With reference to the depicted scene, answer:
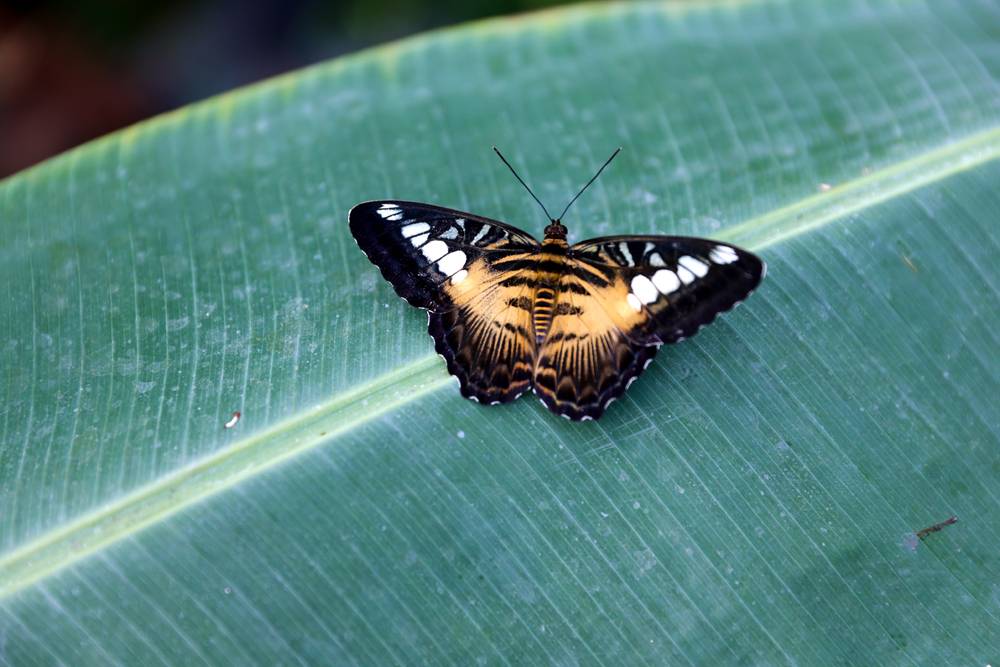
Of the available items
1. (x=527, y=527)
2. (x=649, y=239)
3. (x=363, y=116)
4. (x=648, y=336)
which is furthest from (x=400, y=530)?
(x=363, y=116)

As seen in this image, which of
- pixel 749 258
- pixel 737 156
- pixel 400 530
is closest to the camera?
pixel 749 258

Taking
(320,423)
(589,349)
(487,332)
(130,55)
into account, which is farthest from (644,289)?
(130,55)

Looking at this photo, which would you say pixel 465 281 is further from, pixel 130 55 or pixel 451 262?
pixel 130 55

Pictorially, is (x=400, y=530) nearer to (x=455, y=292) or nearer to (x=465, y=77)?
(x=455, y=292)

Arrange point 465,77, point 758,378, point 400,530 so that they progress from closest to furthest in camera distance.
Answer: point 400,530
point 758,378
point 465,77

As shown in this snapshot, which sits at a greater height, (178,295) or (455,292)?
(178,295)

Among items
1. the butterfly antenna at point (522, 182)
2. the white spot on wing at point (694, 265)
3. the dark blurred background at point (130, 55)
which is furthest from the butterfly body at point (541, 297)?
the dark blurred background at point (130, 55)
